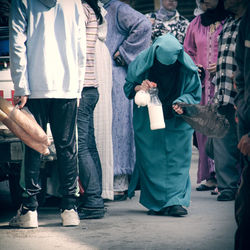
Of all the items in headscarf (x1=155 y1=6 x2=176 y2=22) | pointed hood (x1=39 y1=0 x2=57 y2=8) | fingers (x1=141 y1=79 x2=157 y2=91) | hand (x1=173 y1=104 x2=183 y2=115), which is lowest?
hand (x1=173 y1=104 x2=183 y2=115)

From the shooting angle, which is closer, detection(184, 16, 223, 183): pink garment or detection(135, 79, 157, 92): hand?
detection(135, 79, 157, 92): hand

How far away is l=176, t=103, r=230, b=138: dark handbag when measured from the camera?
5.43 meters

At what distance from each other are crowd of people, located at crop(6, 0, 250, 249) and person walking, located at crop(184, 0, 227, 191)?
11 millimetres

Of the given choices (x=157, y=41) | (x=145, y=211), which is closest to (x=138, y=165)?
(x=145, y=211)

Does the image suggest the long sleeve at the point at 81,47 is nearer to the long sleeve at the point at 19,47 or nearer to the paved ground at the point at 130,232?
the long sleeve at the point at 19,47

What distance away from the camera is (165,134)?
680 cm

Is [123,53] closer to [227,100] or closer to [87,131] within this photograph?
[227,100]

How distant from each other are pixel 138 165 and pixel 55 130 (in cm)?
127

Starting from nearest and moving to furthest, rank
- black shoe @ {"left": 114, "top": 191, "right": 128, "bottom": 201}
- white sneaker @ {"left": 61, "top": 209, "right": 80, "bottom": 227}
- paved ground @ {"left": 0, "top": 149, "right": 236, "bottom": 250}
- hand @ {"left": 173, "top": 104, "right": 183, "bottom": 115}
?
1. paved ground @ {"left": 0, "top": 149, "right": 236, "bottom": 250}
2. white sneaker @ {"left": 61, "top": 209, "right": 80, "bottom": 227}
3. hand @ {"left": 173, "top": 104, "right": 183, "bottom": 115}
4. black shoe @ {"left": 114, "top": 191, "right": 128, "bottom": 201}

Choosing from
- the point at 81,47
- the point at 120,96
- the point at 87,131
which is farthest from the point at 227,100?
the point at 81,47

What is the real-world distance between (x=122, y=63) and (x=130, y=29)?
0.34 m

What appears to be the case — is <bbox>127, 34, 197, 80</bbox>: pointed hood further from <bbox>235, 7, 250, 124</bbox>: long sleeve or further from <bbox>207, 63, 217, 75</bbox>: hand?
<bbox>235, 7, 250, 124</bbox>: long sleeve

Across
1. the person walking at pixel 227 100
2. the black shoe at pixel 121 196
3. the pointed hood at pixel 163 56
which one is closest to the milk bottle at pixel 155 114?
the pointed hood at pixel 163 56

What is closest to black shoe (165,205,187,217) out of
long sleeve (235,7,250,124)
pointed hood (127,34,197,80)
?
pointed hood (127,34,197,80)
